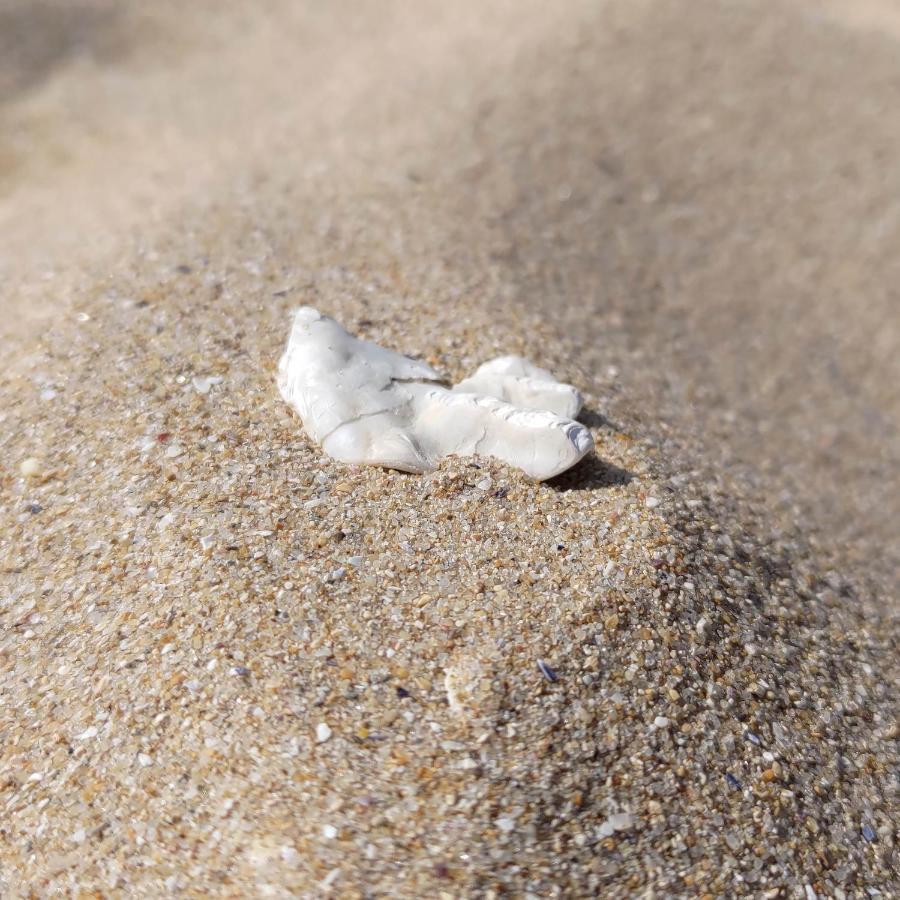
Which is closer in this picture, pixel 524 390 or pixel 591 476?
pixel 591 476

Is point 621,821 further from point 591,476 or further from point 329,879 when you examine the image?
point 591,476

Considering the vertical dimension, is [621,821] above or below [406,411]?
below

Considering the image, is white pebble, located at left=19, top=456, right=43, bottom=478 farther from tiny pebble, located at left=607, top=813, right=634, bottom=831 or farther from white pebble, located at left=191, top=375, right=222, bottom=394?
tiny pebble, located at left=607, top=813, right=634, bottom=831

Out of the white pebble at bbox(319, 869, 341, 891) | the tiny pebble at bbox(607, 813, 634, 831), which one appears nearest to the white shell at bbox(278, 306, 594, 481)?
the tiny pebble at bbox(607, 813, 634, 831)

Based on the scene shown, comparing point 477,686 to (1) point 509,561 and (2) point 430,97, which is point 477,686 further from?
(2) point 430,97

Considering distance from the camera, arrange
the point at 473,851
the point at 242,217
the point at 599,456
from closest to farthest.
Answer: the point at 473,851
the point at 599,456
the point at 242,217

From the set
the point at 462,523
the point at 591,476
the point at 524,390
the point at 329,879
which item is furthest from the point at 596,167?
the point at 329,879

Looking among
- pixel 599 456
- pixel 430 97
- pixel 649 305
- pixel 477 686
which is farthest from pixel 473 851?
pixel 430 97

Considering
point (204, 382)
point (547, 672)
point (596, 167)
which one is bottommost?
point (596, 167)
